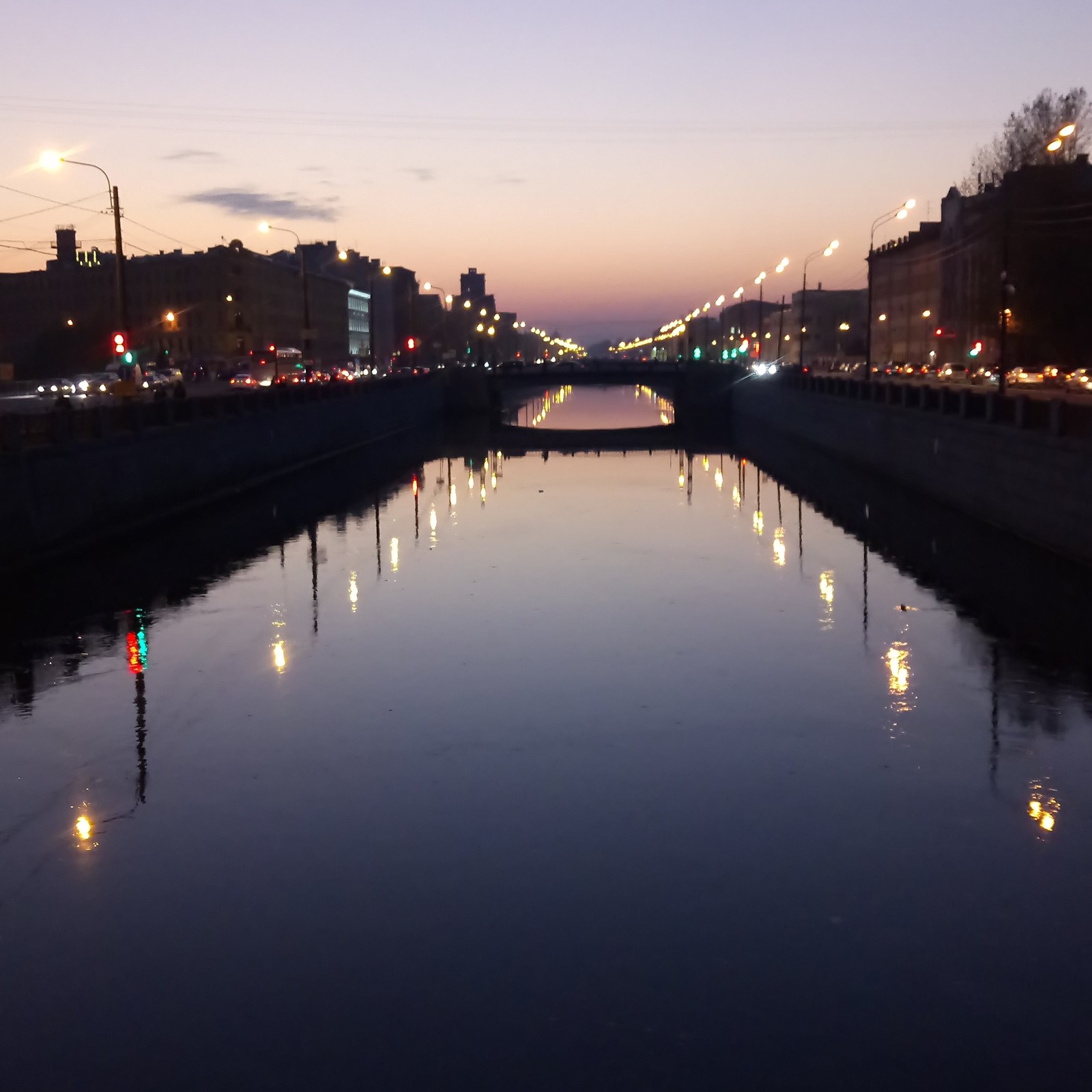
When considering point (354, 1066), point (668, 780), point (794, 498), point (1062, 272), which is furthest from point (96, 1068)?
point (1062, 272)

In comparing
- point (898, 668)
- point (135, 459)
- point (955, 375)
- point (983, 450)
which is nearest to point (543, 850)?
point (898, 668)

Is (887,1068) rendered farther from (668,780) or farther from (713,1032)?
(668,780)

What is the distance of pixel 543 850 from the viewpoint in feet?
41.2

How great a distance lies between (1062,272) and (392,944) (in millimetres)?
62820

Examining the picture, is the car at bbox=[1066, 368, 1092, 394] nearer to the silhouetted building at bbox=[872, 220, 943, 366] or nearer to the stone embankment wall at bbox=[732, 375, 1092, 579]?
the stone embankment wall at bbox=[732, 375, 1092, 579]

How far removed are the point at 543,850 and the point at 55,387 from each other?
65.5 m

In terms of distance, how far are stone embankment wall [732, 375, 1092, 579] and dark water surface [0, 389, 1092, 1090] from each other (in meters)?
5.82

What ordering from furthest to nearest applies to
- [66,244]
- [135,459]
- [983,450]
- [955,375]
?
[66,244]
[955,375]
[135,459]
[983,450]

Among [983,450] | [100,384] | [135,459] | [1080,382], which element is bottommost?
[135,459]

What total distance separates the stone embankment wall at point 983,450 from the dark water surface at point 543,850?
19.1 ft

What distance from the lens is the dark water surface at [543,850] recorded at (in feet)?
29.7

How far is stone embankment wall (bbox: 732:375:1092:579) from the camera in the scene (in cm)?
2880

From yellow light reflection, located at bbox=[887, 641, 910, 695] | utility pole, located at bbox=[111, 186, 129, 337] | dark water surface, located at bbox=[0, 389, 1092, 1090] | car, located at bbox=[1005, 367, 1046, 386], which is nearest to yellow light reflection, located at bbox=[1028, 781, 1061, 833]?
dark water surface, located at bbox=[0, 389, 1092, 1090]

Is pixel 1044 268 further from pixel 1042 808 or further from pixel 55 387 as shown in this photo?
pixel 1042 808
